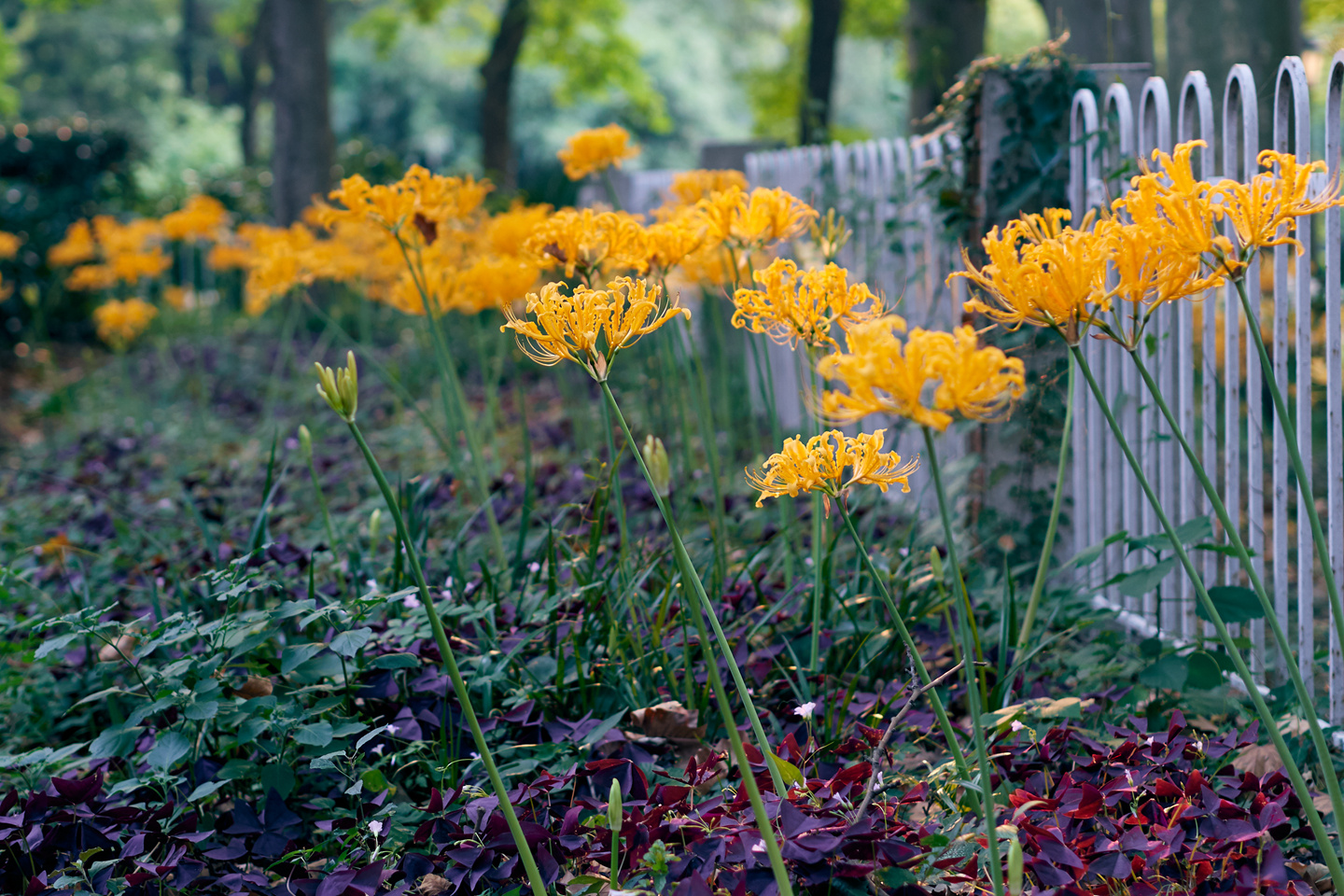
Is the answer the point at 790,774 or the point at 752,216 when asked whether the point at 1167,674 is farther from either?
the point at 752,216

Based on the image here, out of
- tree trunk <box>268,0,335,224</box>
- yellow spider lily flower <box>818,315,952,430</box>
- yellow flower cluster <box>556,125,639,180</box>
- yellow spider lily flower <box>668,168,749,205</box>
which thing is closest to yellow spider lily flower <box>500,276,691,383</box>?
yellow spider lily flower <box>818,315,952,430</box>

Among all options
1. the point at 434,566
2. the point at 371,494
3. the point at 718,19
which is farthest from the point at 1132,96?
the point at 718,19

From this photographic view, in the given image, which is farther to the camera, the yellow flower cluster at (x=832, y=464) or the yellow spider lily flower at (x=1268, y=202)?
the yellow flower cluster at (x=832, y=464)

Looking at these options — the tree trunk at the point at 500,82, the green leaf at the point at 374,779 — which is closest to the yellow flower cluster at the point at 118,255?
the green leaf at the point at 374,779

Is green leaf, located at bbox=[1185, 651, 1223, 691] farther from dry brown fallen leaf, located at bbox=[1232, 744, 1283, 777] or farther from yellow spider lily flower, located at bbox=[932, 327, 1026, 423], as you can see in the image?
yellow spider lily flower, located at bbox=[932, 327, 1026, 423]

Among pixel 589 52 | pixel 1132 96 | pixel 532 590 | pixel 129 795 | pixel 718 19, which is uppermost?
pixel 718 19

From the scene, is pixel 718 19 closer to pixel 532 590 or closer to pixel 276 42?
pixel 276 42

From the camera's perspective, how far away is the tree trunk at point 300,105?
895 cm

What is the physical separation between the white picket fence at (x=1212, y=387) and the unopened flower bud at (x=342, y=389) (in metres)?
1.53

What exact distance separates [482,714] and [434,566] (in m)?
0.87

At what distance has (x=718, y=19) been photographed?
36844mm

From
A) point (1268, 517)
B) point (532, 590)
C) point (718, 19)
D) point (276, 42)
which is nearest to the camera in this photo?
point (532, 590)

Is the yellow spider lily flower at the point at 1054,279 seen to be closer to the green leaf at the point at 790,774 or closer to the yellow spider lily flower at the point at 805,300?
the yellow spider lily flower at the point at 805,300

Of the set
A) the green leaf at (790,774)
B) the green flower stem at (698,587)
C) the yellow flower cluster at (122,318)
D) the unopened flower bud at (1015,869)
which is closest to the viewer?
the unopened flower bud at (1015,869)
